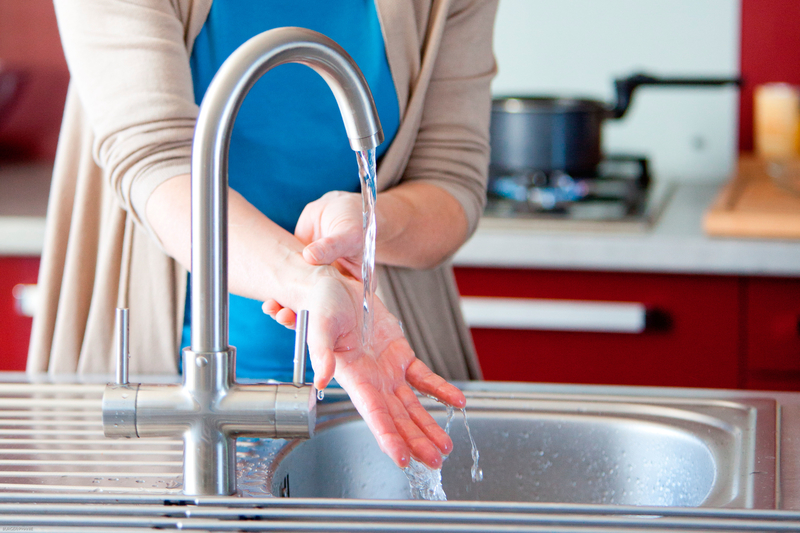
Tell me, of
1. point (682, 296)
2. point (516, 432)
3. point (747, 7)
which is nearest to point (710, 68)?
point (747, 7)

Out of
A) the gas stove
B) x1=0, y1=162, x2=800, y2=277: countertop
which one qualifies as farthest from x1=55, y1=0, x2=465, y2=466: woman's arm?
the gas stove

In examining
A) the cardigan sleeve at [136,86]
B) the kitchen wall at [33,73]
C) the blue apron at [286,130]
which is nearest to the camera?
the cardigan sleeve at [136,86]

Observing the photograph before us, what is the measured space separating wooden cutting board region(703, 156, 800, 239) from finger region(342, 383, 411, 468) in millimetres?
1089

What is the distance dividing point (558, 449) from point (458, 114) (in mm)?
469

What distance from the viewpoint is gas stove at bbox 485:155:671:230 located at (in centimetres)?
178

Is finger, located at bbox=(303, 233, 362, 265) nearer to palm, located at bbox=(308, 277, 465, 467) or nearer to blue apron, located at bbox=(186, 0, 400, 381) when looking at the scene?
palm, located at bbox=(308, 277, 465, 467)

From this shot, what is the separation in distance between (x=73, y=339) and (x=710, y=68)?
169 centimetres

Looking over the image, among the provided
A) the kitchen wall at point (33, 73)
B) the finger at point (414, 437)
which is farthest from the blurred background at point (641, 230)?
the finger at point (414, 437)

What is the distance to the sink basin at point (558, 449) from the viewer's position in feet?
2.92

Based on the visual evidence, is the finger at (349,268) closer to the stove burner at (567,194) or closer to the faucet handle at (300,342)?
the faucet handle at (300,342)

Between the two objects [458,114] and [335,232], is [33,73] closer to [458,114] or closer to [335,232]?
[458,114]

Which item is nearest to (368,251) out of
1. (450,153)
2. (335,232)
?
(335,232)

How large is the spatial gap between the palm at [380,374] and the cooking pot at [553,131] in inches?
42.9

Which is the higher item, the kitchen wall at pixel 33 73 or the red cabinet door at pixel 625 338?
the kitchen wall at pixel 33 73
